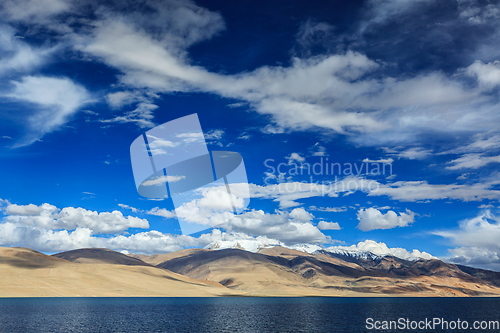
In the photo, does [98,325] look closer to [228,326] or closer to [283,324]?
[228,326]

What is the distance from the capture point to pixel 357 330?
75.9 metres

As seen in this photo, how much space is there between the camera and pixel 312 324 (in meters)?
86.1

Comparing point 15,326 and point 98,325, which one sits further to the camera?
point 98,325

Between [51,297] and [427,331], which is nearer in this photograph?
[427,331]

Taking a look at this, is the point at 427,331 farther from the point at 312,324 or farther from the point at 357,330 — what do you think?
the point at 312,324

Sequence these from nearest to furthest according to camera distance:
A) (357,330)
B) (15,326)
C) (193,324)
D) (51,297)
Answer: (15,326), (357,330), (193,324), (51,297)

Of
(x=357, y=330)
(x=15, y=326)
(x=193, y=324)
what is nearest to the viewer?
(x=15, y=326)

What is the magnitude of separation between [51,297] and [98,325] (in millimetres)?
124152

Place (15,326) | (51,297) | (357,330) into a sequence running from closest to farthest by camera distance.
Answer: (15,326) < (357,330) < (51,297)

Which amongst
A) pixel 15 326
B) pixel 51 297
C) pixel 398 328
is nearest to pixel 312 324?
pixel 398 328

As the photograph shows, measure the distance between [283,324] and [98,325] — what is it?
42084 millimetres

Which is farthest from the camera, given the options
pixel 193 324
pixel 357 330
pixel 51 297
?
pixel 51 297

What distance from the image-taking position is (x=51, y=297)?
6939 inches

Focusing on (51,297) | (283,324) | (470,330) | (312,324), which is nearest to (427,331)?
(470,330)
